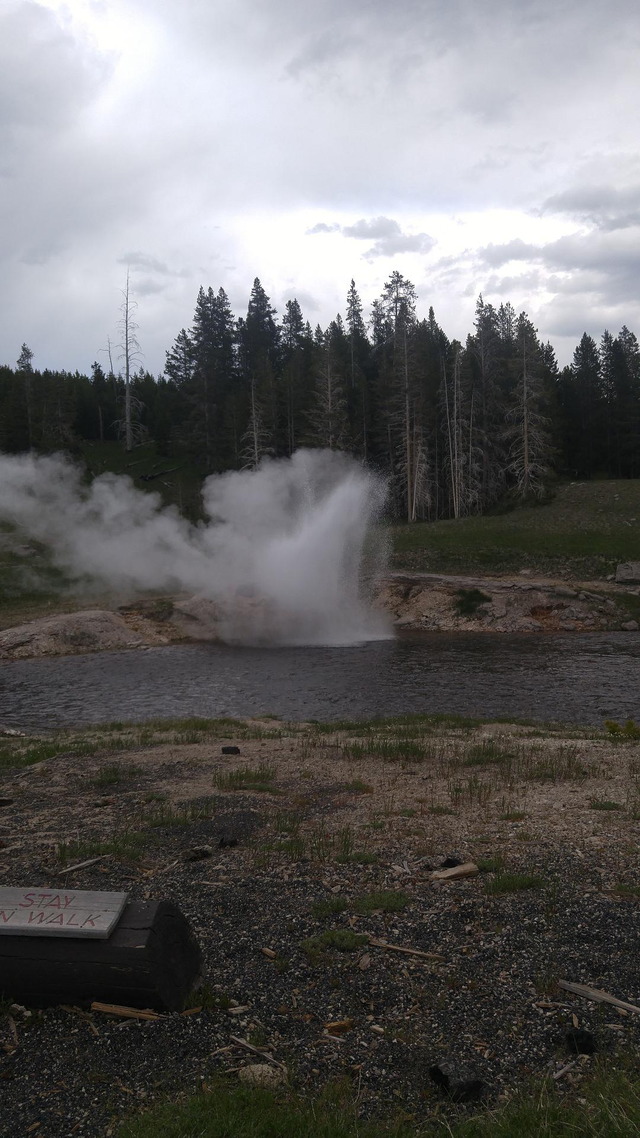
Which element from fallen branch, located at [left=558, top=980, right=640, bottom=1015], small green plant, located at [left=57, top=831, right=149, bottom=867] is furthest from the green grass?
small green plant, located at [left=57, top=831, right=149, bottom=867]

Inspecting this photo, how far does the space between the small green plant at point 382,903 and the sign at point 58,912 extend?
2547 mm

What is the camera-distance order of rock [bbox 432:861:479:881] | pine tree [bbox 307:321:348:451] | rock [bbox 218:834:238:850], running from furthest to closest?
pine tree [bbox 307:321:348:451] → rock [bbox 218:834:238:850] → rock [bbox 432:861:479:881]

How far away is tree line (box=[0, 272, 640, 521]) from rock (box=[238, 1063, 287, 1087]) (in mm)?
48066

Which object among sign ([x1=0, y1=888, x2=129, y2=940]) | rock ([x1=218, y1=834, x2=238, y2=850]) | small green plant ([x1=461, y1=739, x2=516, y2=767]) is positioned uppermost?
sign ([x1=0, y1=888, x2=129, y2=940])

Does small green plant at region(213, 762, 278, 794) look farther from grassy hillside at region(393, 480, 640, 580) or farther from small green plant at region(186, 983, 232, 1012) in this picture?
grassy hillside at region(393, 480, 640, 580)

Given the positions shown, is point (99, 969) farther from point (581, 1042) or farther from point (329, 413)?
point (329, 413)

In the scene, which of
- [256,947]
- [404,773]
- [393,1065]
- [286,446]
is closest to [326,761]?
[404,773]

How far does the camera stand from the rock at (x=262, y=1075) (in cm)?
490

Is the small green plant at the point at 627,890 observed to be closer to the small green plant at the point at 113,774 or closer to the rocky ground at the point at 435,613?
the small green plant at the point at 113,774

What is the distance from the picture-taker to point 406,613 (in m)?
37.8

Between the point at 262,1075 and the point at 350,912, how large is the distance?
250cm

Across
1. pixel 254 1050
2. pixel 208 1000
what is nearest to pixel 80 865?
pixel 208 1000

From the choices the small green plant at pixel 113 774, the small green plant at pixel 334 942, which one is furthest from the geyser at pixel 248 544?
the small green plant at pixel 334 942

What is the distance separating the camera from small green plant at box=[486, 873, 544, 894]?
7703mm
